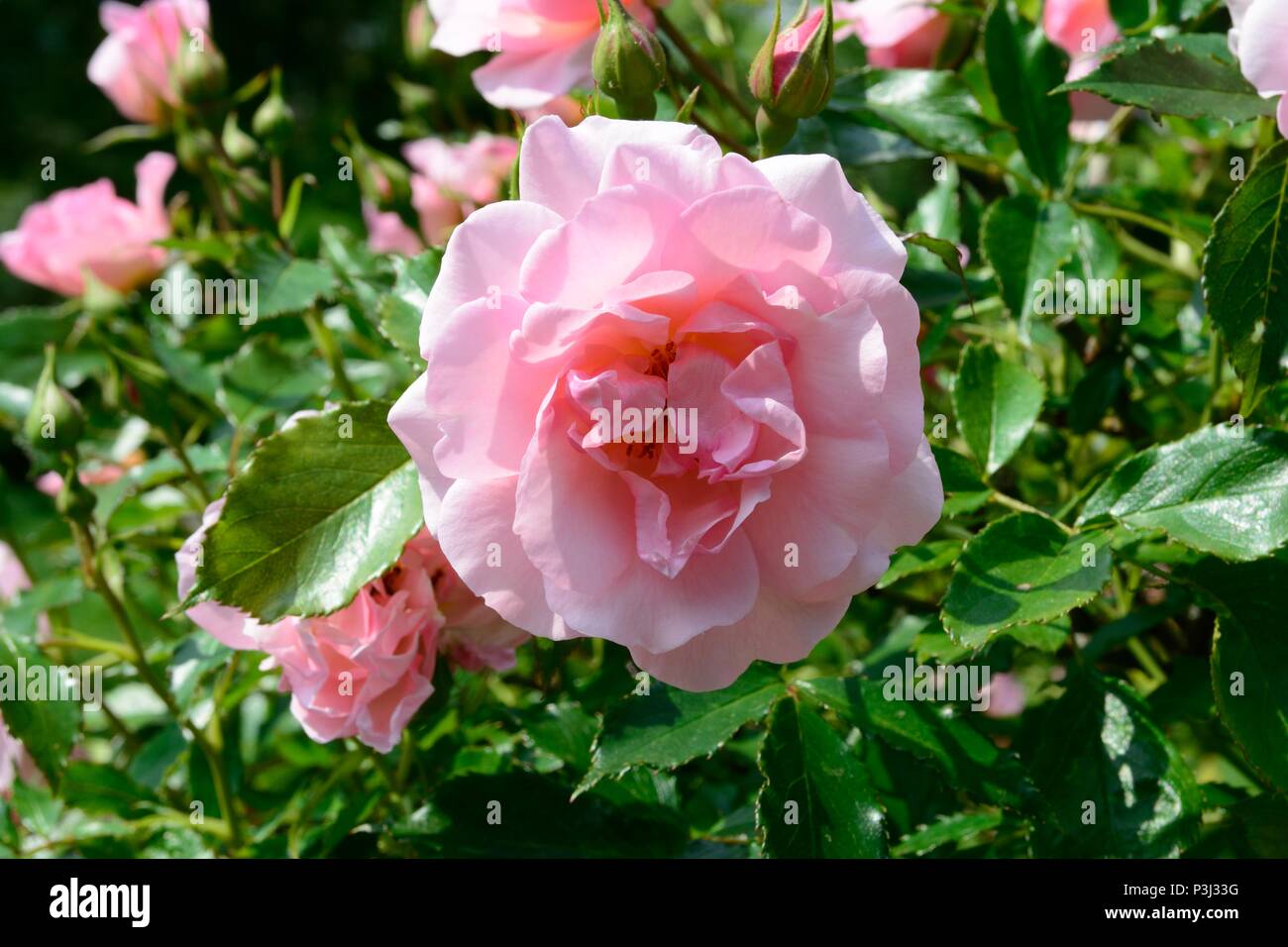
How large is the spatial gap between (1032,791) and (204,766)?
0.54 m

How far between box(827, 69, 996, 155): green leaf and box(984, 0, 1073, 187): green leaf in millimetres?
21

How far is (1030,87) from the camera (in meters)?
0.76

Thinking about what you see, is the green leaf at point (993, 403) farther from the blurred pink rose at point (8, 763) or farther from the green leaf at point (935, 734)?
the blurred pink rose at point (8, 763)

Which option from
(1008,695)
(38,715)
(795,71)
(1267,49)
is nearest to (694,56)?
(795,71)

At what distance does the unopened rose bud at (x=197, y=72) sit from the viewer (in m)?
0.98

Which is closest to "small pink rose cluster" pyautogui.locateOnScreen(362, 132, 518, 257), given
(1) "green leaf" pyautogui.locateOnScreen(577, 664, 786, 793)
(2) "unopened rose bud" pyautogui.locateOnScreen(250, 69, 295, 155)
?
(2) "unopened rose bud" pyautogui.locateOnScreen(250, 69, 295, 155)

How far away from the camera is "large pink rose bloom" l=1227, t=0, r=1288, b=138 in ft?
1.85

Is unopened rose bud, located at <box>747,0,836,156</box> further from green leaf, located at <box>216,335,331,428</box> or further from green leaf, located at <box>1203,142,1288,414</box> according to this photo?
green leaf, located at <box>216,335,331,428</box>

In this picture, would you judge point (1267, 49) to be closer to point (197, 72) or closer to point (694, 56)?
point (694, 56)

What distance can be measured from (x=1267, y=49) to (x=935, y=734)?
356mm

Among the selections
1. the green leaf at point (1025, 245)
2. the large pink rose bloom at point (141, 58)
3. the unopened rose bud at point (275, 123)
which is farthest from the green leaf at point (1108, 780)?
the large pink rose bloom at point (141, 58)

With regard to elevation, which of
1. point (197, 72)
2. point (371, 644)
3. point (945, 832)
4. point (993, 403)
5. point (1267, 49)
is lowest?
point (945, 832)
